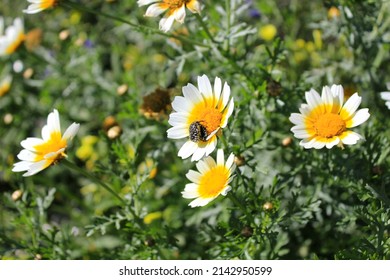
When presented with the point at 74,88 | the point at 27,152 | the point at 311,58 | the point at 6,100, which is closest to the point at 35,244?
the point at 27,152

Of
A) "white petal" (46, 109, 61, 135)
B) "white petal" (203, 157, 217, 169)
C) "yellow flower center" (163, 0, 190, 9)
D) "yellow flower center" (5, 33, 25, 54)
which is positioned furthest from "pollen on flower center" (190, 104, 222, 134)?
"yellow flower center" (5, 33, 25, 54)

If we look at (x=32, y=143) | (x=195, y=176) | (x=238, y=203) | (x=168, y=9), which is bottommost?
(x=238, y=203)

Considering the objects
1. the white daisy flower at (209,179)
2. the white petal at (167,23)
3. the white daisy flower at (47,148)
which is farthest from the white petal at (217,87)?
the white daisy flower at (47,148)

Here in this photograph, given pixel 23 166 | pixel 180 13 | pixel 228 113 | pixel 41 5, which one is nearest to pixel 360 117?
Result: pixel 228 113

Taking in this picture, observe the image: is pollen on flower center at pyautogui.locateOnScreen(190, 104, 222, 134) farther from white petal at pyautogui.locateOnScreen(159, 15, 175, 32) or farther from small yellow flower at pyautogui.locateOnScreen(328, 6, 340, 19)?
small yellow flower at pyautogui.locateOnScreen(328, 6, 340, 19)

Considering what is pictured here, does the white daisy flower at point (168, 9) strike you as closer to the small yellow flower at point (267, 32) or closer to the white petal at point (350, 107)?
the white petal at point (350, 107)

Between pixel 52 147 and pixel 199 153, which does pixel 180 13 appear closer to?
pixel 199 153
